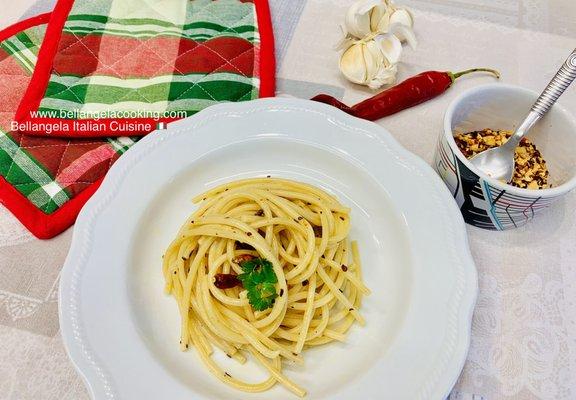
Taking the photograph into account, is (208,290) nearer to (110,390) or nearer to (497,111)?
(110,390)

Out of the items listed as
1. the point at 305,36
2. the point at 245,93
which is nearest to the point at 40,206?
the point at 245,93

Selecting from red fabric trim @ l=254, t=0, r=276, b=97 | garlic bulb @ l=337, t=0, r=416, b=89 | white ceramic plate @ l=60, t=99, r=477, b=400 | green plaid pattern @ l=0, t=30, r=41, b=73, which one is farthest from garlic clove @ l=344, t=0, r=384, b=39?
green plaid pattern @ l=0, t=30, r=41, b=73

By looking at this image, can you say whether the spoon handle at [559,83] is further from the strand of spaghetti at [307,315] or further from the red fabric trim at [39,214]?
the red fabric trim at [39,214]

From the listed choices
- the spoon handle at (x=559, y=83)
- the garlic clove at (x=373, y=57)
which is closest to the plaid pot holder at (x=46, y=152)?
the garlic clove at (x=373, y=57)

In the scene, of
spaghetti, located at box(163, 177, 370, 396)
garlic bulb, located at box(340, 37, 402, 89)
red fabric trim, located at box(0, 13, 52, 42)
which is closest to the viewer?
spaghetti, located at box(163, 177, 370, 396)

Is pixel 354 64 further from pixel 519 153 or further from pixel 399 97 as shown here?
pixel 519 153

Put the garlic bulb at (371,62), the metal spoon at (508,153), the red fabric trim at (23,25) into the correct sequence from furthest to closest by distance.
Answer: the red fabric trim at (23,25)
the garlic bulb at (371,62)
the metal spoon at (508,153)

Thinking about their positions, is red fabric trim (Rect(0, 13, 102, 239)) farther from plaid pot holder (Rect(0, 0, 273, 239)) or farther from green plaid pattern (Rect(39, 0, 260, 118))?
green plaid pattern (Rect(39, 0, 260, 118))
